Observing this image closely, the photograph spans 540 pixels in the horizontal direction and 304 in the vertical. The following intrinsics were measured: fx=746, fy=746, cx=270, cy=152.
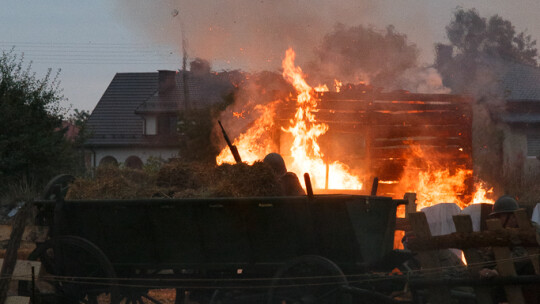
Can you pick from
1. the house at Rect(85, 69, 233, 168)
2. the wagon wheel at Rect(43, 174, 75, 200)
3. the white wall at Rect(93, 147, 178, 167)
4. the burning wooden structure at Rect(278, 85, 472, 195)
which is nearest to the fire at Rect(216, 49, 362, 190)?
the burning wooden structure at Rect(278, 85, 472, 195)

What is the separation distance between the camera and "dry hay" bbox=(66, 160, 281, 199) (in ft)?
28.8

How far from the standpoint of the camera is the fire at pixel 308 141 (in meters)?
17.4

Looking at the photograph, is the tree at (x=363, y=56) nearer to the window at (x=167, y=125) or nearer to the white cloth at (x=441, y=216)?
the white cloth at (x=441, y=216)

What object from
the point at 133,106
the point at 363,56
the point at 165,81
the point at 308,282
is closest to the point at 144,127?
the point at 133,106

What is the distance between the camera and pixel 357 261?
26.6ft

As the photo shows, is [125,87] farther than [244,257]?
Yes

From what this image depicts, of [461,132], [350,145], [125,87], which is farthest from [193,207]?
[125,87]

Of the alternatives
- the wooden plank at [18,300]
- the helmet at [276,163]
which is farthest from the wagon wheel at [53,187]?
the helmet at [276,163]

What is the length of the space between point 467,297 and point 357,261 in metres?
1.49

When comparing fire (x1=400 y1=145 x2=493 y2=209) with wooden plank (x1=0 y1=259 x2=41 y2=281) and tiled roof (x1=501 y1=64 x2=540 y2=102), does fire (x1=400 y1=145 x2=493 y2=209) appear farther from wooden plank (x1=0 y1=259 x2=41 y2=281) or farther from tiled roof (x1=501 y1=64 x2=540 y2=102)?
tiled roof (x1=501 y1=64 x2=540 y2=102)

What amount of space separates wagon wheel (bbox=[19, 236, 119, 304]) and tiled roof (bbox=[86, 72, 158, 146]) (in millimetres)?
33996

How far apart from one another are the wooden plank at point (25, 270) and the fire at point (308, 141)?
9.04m

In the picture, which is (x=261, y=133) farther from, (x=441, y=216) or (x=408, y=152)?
(x=441, y=216)

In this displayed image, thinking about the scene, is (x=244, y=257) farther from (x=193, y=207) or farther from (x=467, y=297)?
(x=467, y=297)
